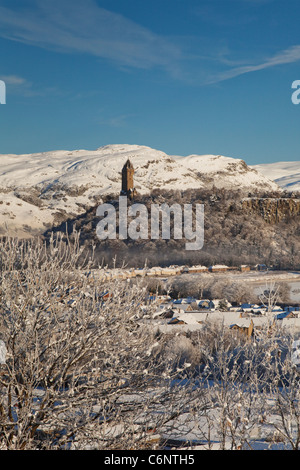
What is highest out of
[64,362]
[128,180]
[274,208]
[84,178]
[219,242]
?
[84,178]

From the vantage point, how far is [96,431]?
6621 mm

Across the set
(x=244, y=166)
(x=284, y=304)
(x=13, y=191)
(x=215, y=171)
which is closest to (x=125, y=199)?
(x=284, y=304)

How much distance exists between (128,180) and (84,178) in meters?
53.2

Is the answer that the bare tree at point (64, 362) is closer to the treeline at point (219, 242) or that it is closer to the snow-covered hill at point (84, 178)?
the treeline at point (219, 242)

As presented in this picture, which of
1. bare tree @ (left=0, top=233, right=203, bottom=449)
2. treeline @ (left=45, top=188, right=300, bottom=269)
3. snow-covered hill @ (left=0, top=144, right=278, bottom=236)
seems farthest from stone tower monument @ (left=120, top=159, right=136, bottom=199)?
bare tree @ (left=0, top=233, right=203, bottom=449)

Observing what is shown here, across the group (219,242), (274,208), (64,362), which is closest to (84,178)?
(274,208)

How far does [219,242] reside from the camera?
64250 millimetres

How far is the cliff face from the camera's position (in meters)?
73.7

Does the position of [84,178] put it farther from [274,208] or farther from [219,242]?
[219,242]

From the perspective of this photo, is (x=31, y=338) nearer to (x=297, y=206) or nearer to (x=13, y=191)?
(x=297, y=206)

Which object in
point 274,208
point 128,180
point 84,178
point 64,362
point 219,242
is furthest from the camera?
point 84,178

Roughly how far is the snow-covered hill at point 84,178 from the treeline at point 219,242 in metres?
28.2

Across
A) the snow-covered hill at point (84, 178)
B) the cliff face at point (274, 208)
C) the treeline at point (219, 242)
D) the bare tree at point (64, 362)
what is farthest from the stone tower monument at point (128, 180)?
the bare tree at point (64, 362)
